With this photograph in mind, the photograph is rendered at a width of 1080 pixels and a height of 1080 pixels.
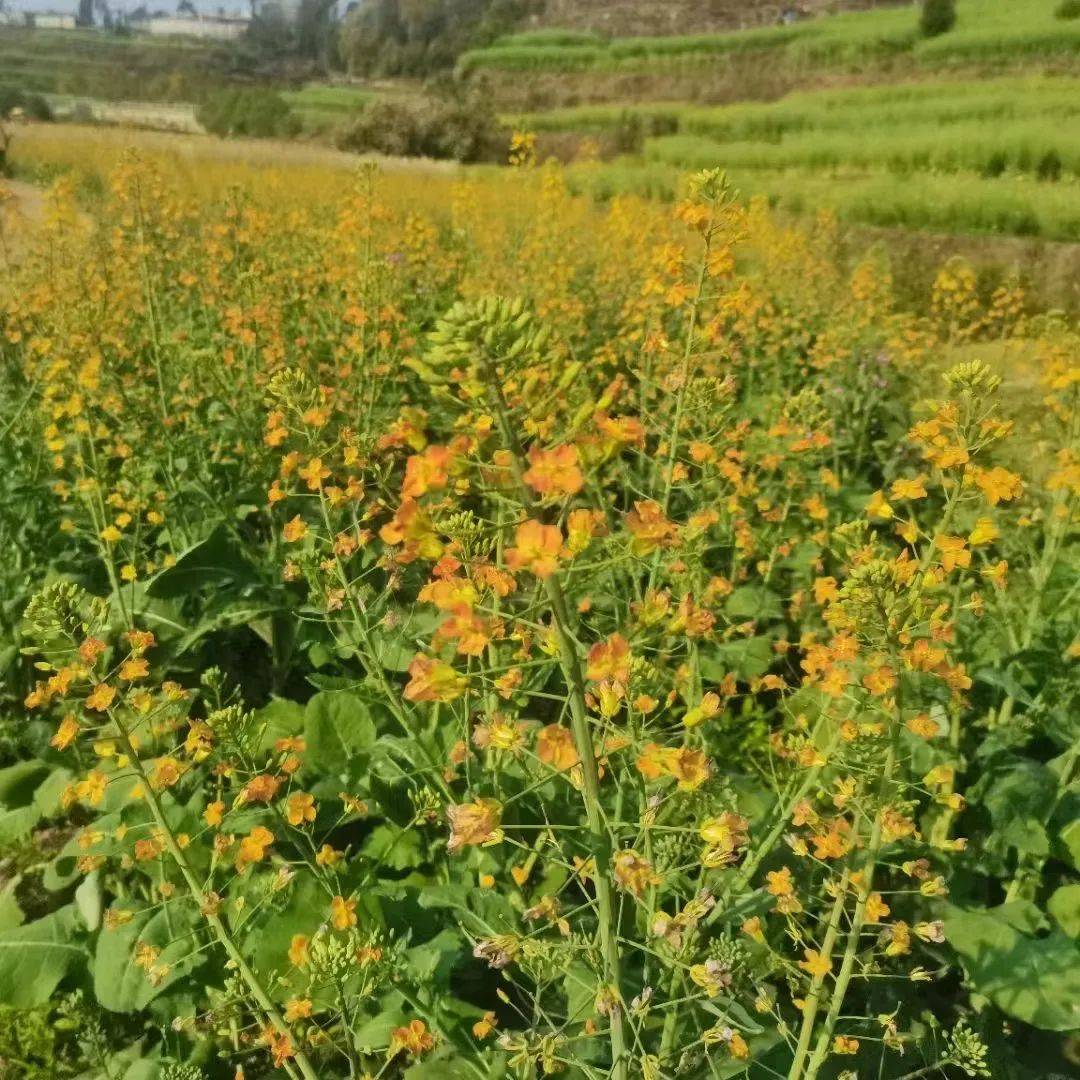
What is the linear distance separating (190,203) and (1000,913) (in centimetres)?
671

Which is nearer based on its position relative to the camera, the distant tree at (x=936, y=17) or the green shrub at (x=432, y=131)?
the distant tree at (x=936, y=17)

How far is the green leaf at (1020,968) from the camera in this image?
2102 millimetres

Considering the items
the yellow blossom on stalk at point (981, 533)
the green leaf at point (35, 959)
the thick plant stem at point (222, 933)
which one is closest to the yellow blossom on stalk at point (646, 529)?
the yellow blossom on stalk at point (981, 533)

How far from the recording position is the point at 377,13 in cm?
4825

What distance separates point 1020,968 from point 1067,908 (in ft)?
1.24

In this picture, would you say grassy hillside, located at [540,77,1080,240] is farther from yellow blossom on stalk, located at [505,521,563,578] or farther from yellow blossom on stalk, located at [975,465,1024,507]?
yellow blossom on stalk, located at [505,521,563,578]

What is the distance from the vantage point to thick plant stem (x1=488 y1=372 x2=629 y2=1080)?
1.20 meters

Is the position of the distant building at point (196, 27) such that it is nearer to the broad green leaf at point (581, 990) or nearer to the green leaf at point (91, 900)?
the green leaf at point (91, 900)

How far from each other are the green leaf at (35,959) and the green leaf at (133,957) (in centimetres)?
21

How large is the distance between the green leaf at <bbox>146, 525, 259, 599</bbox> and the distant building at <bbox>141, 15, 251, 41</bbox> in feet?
172

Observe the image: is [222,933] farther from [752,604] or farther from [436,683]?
[752,604]

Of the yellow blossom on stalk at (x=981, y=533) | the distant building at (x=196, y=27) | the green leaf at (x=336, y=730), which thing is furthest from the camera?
the distant building at (x=196, y=27)

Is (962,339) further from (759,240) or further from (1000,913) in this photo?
(1000,913)

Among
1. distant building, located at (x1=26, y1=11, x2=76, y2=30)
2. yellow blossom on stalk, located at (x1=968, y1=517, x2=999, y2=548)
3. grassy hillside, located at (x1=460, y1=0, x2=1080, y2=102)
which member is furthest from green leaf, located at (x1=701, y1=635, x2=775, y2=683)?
distant building, located at (x1=26, y1=11, x2=76, y2=30)
